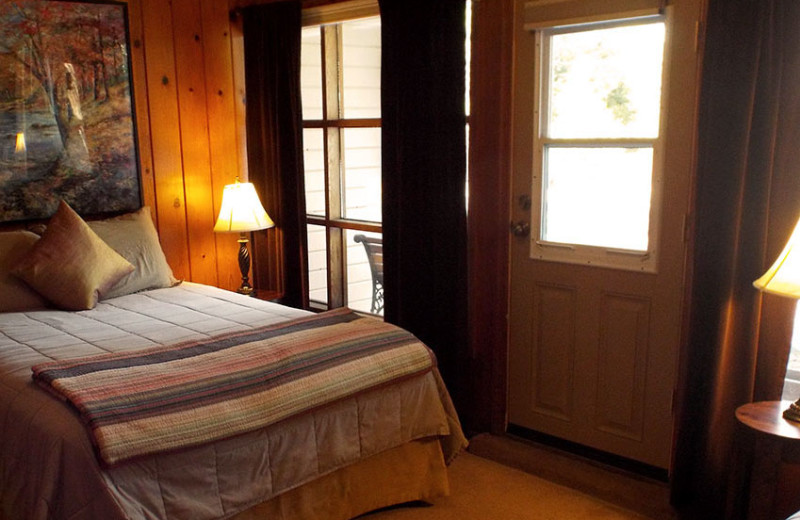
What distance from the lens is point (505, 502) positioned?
2.75m

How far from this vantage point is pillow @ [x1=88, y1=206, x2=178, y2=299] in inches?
134

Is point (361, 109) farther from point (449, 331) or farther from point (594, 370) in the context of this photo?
point (594, 370)

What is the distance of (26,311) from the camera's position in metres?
3.04

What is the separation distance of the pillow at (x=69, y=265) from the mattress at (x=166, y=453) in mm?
95

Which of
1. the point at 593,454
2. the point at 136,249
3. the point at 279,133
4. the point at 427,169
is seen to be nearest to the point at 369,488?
the point at 593,454

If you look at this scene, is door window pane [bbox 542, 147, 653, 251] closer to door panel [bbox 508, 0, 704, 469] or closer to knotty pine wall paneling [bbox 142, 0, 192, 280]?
door panel [bbox 508, 0, 704, 469]

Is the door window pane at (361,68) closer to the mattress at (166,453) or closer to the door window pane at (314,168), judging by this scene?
the door window pane at (314,168)

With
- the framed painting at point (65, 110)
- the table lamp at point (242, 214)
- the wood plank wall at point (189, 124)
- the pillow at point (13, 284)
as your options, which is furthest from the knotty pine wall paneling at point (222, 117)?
the pillow at point (13, 284)

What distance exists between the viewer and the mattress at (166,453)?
188 centimetres

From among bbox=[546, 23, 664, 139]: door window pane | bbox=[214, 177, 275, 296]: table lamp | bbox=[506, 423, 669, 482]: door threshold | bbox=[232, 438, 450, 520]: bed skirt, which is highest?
bbox=[546, 23, 664, 139]: door window pane

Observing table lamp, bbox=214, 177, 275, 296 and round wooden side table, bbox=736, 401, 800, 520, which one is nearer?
round wooden side table, bbox=736, 401, 800, 520

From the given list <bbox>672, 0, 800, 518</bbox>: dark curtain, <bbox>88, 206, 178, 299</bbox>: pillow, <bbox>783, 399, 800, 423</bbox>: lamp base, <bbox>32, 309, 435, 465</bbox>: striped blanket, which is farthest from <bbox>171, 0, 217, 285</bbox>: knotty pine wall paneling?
<bbox>783, 399, 800, 423</bbox>: lamp base

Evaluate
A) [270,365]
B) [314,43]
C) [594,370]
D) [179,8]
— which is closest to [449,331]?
[594,370]

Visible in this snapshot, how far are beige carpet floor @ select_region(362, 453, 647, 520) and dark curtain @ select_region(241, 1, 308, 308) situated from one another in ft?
5.07
